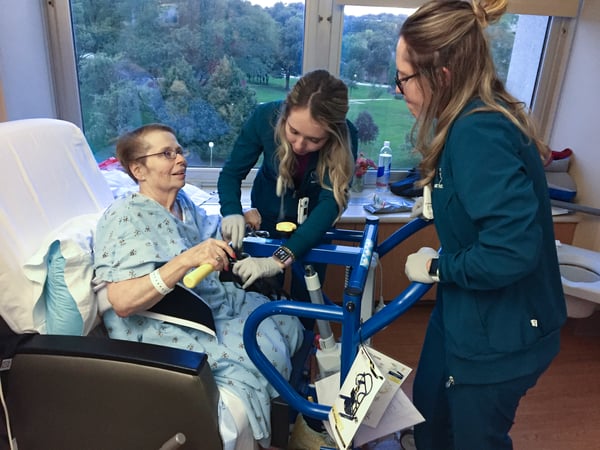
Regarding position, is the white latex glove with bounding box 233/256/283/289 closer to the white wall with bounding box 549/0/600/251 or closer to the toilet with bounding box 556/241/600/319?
the toilet with bounding box 556/241/600/319

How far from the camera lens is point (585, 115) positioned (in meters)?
2.59

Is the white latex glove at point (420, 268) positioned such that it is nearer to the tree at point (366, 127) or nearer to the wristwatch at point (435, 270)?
the wristwatch at point (435, 270)

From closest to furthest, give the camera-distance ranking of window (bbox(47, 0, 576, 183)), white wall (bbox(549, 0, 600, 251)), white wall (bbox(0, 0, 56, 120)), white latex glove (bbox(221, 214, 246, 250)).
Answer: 1. white latex glove (bbox(221, 214, 246, 250))
2. white wall (bbox(0, 0, 56, 120))
3. window (bbox(47, 0, 576, 183))
4. white wall (bbox(549, 0, 600, 251))

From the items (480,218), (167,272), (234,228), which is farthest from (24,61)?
(480,218)

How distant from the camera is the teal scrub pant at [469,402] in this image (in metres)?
1.13

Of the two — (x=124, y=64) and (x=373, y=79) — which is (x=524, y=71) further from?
(x=124, y=64)

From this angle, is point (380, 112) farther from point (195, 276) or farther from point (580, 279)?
point (195, 276)

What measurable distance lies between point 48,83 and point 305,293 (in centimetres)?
178

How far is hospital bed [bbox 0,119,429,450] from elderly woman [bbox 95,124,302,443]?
0.06m

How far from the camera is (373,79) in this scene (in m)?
2.67

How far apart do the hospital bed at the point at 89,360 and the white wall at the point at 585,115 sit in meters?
1.84

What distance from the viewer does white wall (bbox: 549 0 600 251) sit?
2.53 metres

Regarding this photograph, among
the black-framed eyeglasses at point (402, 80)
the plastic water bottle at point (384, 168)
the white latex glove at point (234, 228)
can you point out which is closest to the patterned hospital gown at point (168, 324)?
the white latex glove at point (234, 228)

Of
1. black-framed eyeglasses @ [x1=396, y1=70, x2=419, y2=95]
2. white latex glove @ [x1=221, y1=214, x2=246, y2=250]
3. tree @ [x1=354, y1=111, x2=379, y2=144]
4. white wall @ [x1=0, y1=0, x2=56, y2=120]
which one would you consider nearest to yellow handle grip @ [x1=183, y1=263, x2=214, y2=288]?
white latex glove @ [x1=221, y1=214, x2=246, y2=250]
